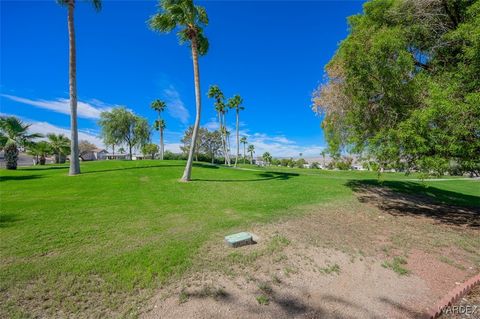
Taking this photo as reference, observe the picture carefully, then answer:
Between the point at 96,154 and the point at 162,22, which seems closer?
the point at 162,22

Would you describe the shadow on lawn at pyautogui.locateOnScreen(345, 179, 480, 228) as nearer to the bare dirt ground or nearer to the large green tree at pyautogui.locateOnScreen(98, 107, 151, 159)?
the bare dirt ground

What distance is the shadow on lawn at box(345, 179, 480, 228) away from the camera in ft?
27.2

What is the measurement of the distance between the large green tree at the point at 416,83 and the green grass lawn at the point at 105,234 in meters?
3.86

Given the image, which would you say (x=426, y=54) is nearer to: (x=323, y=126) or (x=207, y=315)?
(x=323, y=126)

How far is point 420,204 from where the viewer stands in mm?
10305

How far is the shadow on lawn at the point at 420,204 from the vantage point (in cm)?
830

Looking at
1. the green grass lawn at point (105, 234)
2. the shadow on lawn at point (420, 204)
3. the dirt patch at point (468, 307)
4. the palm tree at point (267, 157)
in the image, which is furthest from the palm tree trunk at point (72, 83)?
the palm tree at point (267, 157)

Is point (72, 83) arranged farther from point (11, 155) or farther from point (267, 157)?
point (267, 157)

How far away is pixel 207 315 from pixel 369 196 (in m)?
11.0

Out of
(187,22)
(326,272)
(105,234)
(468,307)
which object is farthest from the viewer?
(187,22)

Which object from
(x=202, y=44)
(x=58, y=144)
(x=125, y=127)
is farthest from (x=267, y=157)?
(x=202, y=44)

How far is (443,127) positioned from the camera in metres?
5.98

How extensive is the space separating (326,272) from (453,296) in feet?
6.21

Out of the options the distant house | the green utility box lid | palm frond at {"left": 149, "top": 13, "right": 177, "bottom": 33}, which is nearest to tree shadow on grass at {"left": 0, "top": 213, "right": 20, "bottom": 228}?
the green utility box lid
